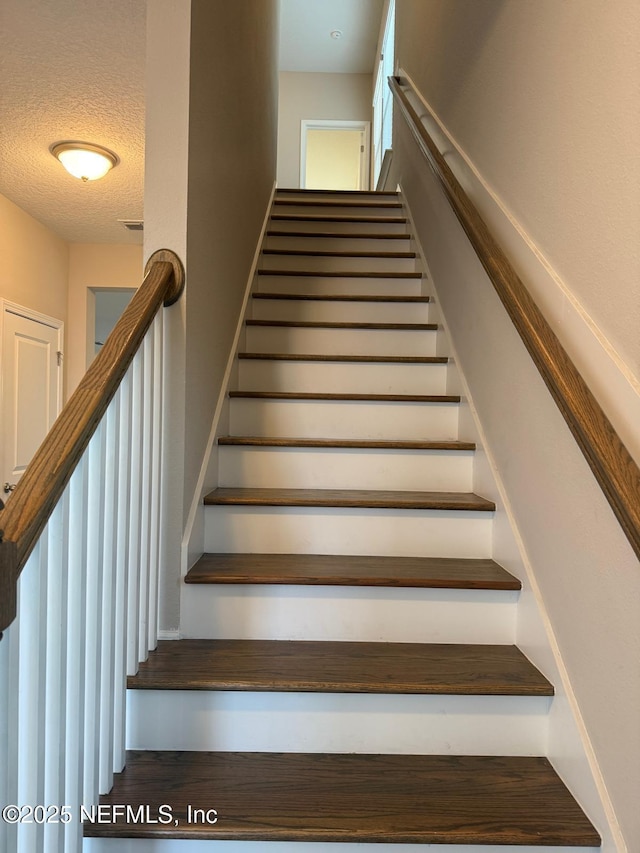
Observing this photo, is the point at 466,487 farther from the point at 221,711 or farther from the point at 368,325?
the point at 221,711

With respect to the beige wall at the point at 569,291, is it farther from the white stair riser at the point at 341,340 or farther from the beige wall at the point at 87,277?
the beige wall at the point at 87,277

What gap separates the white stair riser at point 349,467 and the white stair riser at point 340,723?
0.74m

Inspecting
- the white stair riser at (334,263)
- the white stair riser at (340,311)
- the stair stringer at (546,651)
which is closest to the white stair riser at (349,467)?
the stair stringer at (546,651)

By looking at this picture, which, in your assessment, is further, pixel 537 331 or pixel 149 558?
pixel 149 558

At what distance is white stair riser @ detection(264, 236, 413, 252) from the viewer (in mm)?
2934

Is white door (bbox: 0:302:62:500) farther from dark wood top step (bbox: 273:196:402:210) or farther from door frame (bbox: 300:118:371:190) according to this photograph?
door frame (bbox: 300:118:371:190)

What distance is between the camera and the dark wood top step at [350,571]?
1.35 metres

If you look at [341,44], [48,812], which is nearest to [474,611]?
[48,812]

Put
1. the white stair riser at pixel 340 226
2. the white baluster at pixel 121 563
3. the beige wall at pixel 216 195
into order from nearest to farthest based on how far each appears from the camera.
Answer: the white baluster at pixel 121 563 → the beige wall at pixel 216 195 → the white stair riser at pixel 340 226

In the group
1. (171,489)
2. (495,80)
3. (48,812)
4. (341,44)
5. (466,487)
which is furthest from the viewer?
(341,44)

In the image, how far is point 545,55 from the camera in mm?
1275

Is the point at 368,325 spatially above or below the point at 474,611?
above

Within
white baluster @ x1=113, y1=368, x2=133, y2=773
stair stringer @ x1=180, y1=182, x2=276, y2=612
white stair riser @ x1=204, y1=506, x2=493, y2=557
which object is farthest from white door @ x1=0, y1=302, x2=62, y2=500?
white baluster @ x1=113, y1=368, x2=133, y2=773

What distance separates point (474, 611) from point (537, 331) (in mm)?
753
